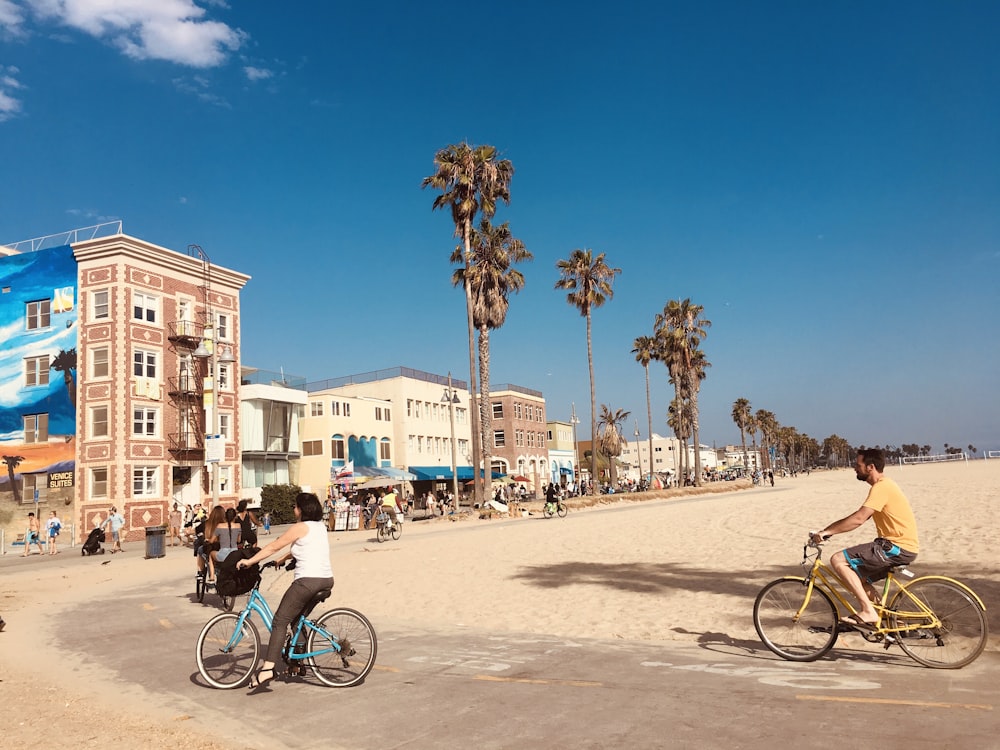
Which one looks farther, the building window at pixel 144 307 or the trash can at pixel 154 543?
the building window at pixel 144 307

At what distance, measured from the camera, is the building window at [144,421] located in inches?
1539

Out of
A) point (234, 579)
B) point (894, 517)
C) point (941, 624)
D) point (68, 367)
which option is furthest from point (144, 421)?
point (941, 624)

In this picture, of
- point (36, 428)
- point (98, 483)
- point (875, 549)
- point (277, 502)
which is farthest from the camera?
point (277, 502)

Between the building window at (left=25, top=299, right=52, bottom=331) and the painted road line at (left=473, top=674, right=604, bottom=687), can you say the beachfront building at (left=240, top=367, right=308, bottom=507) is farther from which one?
the painted road line at (left=473, top=674, right=604, bottom=687)

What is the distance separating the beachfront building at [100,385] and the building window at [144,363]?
2.0 inches

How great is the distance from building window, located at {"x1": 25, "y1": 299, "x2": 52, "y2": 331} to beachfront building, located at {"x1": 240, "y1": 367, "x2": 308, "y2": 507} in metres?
11.2

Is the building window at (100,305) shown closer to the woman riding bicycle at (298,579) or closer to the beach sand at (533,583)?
the beach sand at (533,583)

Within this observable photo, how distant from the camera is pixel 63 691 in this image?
738cm

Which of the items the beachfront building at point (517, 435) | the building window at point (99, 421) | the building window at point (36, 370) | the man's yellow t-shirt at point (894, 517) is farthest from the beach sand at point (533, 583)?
the beachfront building at point (517, 435)

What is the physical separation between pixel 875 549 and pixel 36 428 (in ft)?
138

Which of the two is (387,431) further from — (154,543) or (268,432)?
(154,543)

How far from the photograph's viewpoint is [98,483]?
38188 millimetres

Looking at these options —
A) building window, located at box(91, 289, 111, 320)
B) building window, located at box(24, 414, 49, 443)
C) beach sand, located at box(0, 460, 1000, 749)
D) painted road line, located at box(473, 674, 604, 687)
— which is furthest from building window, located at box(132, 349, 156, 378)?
painted road line, located at box(473, 674, 604, 687)

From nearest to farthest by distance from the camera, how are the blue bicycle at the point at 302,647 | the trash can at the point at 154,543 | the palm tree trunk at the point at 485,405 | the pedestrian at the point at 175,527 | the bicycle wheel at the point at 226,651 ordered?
the blue bicycle at the point at 302,647
the bicycle wheel at the point at 226,651
the trash can at the point at 154,543
the pedestrian at the point at 175,527
the palm tree trunk at the point at 485,405
